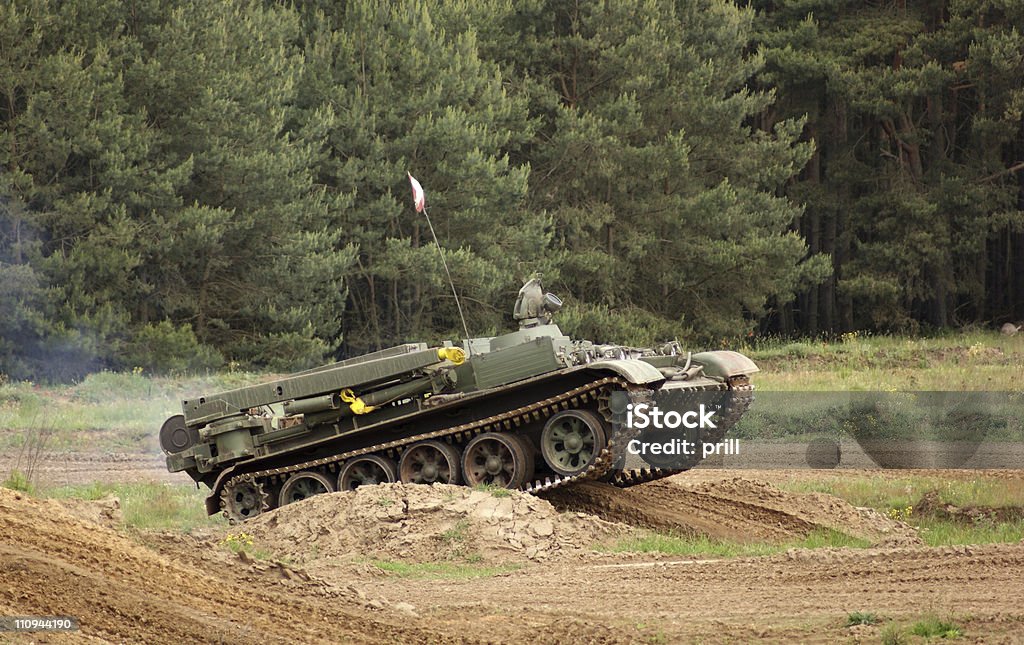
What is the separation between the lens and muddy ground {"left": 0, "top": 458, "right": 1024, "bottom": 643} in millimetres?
8656

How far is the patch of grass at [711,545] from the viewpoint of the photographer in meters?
12.7

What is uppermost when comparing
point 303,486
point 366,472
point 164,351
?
point 164,351

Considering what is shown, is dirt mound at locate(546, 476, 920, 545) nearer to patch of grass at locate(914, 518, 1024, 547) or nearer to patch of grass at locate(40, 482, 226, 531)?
patch of grass at locate(914, 518, 1024, 547)

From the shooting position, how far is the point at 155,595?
8.88 m

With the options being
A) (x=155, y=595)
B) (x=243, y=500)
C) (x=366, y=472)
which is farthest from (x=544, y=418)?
(x=155, y=595)

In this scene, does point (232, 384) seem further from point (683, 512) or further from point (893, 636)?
point (893, 636)

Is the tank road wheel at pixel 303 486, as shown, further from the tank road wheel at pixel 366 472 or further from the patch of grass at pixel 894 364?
the patch of grass at pixel 894 364

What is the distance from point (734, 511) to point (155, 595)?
768 cm

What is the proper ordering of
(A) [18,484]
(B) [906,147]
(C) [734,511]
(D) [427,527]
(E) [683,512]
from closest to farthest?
1. (D) [427,527]
2. (A) [18,484]
3. (E) [683,512]
4. (C) [734,511]
5. (B) [906,147]

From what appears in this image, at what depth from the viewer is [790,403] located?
22.0 m

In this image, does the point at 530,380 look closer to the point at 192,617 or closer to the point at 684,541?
the point at 684,541

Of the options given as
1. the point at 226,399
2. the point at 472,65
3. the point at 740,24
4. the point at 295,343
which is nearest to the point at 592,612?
the point at 226,399

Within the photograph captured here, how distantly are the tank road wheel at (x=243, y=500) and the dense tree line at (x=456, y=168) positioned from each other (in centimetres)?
1392

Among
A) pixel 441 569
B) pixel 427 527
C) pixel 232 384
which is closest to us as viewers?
pixel 441 569
